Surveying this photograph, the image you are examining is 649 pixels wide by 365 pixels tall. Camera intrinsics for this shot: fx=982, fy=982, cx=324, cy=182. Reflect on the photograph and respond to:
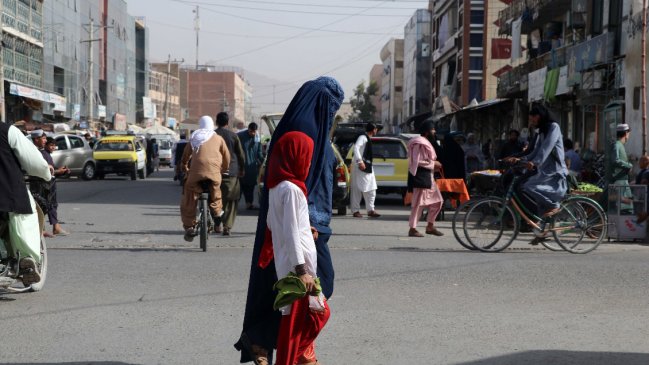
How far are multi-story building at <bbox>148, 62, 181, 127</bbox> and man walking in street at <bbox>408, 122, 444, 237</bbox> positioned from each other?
4103 inches

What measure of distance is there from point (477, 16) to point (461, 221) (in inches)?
2039

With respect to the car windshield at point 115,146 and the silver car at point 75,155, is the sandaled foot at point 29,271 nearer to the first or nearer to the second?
the silver car at point 75,155

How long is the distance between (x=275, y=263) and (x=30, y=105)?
54807mm

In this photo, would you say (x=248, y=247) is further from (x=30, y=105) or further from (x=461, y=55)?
(x=461, y=55)

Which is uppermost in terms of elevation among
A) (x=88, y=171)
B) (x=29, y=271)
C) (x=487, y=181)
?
(x=487, y=181)

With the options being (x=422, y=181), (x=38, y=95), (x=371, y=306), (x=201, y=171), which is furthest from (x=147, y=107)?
(x=371, y=306)

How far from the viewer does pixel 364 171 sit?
18.1 metres

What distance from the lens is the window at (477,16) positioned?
62.0 meters

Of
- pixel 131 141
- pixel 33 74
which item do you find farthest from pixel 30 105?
pixel 131 141

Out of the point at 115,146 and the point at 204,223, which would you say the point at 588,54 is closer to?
the point at 204,223

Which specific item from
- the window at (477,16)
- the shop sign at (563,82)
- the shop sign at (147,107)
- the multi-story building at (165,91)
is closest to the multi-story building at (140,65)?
the shop sign at (147,107)

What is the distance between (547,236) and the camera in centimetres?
1198

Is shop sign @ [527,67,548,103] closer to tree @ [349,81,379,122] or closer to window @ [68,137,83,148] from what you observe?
window @ [68,137,83,148]

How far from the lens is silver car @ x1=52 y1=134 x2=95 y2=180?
34.5m
